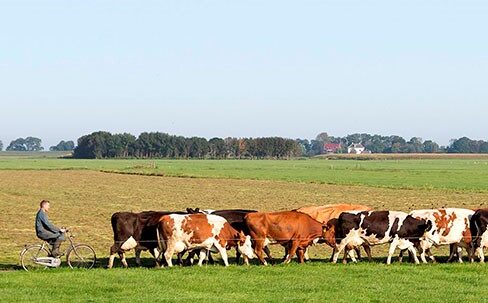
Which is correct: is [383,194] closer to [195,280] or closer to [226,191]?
[226,191]

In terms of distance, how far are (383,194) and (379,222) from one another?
A: 38886 mm

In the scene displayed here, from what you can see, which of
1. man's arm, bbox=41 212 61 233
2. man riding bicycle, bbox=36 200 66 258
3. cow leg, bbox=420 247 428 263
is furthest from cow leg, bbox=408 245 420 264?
man's arm, bbox=41 212 61 233

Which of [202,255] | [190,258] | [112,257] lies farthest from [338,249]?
[112,257]

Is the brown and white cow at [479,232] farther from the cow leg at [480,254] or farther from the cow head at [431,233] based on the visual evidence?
the cow head at [431,233]

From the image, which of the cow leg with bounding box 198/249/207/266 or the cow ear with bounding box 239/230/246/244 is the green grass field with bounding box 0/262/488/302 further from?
the cow ear with bounding box 239/230/246/244

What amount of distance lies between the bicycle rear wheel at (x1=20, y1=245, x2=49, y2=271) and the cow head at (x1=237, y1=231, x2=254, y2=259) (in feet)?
16.7

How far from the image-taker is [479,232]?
2177cm

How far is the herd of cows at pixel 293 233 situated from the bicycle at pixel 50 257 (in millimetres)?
1102

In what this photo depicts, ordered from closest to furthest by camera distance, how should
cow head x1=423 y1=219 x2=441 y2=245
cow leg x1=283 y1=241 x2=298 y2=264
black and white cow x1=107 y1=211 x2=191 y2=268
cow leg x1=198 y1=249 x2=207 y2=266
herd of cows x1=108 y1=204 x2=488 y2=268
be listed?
1. herd of cows x1=108 y1=204 x2=488 y2=268
2. cow leg x1=198 y1=249 x2=207 y2=266
3. black and white cow x1=107 y1=211 x2=191 y2=268
4. cow leg x1=283 y1=241 x2=298 y2=264
5. cow head x1=423 y1=219 x2=441 y2=245

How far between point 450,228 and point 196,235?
707cm

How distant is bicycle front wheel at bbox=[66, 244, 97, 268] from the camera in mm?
21347

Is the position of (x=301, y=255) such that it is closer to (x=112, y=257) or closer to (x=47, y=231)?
(x=112, y=257)

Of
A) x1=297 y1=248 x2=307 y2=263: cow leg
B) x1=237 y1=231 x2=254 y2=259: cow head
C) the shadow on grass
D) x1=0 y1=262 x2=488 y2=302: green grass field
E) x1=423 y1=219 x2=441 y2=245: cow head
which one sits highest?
x1=423 y1=219 x2=441 y2=245: cow head

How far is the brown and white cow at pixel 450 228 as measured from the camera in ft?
71.7
